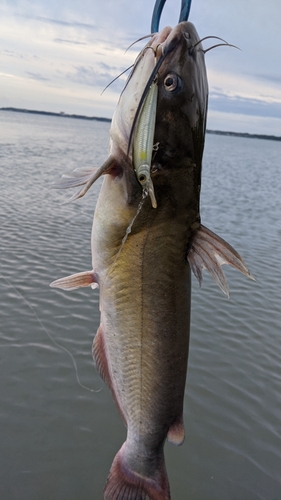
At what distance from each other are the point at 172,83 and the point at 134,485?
2.38 meters

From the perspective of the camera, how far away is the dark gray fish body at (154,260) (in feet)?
7.61

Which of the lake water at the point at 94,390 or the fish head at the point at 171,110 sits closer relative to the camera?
the fish head at the point at 171,110

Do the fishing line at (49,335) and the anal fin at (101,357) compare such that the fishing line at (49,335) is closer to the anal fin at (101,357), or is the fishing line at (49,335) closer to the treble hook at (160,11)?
the anal fin at (101,357)

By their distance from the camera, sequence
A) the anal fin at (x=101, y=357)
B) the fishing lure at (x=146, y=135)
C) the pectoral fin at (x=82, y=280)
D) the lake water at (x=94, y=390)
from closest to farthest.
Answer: the fishing lure at (x=146, y=135) < the pectoral fin at (x=82, y=280) < the anal fin at (x=101, y=357) < the lake water at (x=94, y=390)

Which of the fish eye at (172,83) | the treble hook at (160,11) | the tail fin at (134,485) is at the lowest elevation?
the tail fin at (134,485)

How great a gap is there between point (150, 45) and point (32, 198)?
1317cm

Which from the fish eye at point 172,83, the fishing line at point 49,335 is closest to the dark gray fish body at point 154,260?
the fish eye at point 172,83

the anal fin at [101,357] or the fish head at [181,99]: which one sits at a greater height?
the fish head at [181,99]

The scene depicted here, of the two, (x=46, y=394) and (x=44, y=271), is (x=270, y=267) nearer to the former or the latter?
(x=44, y=271)

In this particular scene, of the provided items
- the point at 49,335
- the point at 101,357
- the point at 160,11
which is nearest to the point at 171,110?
the point at 160,11

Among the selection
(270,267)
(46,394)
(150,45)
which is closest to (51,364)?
(46,394)

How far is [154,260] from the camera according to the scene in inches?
97.5

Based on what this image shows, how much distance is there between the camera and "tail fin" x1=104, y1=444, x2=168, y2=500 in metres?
2.73

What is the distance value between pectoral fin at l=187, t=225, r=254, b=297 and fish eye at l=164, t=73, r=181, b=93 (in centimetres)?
75
